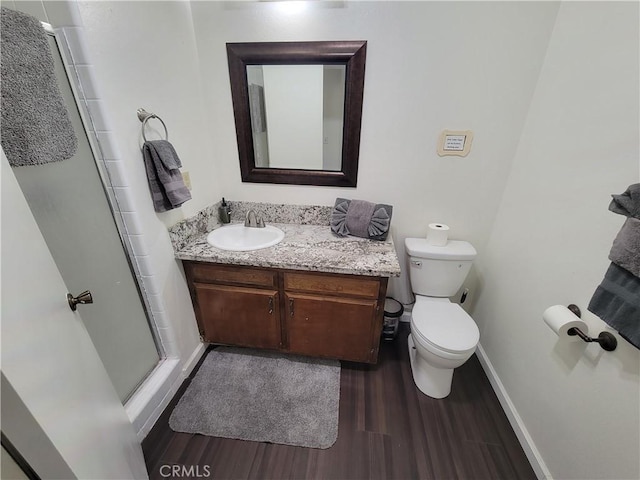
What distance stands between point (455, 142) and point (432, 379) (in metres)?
1.39

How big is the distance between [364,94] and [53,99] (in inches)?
52.7

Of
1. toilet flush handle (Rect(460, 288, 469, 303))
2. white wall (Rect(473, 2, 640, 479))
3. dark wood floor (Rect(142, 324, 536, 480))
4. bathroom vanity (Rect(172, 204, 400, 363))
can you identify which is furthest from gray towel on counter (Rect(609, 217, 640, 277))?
toilet flush handle (Rect(460, 288, 469, 303))

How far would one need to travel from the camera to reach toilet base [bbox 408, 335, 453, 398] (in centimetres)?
144

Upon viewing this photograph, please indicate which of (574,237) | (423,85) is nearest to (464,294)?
(574,237)

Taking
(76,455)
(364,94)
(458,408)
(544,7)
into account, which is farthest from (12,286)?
(544,7)

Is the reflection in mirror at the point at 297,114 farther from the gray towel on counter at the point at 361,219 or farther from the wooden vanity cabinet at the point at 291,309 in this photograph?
the wooden vanity cabinet at the point at 291,309

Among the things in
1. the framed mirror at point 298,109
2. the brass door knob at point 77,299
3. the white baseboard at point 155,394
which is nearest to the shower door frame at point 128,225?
the white baseboard at point 155,394

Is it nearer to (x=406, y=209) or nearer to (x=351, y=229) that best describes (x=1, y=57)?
(x=351, y=229)

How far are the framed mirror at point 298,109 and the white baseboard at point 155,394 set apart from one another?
1.23 meters

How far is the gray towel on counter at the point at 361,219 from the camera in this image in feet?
5.19

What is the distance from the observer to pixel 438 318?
146cm

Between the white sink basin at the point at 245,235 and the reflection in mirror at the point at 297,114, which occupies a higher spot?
the reflection in mirror at the point at 297,114

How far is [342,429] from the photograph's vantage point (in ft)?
4.36

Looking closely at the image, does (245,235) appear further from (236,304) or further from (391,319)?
(391,319)
